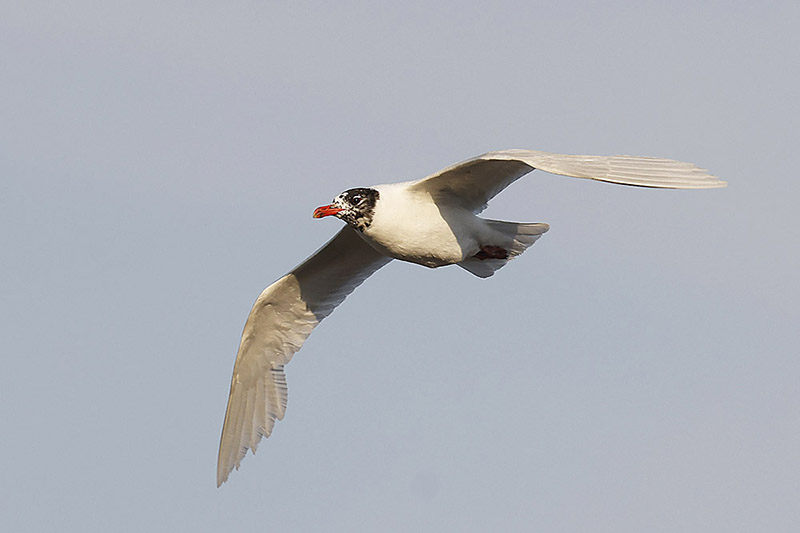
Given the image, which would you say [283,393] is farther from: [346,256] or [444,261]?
[444,261]

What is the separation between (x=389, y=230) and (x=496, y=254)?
156 centimetres

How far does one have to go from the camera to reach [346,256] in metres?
15.4

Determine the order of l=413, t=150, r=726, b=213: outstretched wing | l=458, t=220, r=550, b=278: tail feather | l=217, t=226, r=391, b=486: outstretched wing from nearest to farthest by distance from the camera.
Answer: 1. l=413, t=150, r=726, b=213: outstretched wing
2. l=458, t=220, r=550, b=278: tail feather
3. l=217, t=226, r=391, b=486: outstretched wing

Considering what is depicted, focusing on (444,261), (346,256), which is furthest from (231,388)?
(444,261)

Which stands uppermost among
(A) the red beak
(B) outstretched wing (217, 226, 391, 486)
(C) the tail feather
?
(A) the red beak

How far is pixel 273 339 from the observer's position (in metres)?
15.8

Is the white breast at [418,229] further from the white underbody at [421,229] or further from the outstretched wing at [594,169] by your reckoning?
the outstretched wing at [594,169]

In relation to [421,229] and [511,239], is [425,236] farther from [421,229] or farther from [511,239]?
[511,239]

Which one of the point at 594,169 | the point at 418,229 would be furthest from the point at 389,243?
the point at 594,169

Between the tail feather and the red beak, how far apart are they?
175 cm

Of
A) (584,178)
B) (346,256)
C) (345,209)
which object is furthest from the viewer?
(346,256)

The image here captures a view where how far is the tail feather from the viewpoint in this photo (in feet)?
45.4

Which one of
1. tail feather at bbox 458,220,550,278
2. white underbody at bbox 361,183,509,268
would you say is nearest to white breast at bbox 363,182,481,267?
white underbody at bbox 361,183,509,268

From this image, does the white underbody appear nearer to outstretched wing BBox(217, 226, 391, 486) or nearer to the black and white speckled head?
the black and white speckled head
